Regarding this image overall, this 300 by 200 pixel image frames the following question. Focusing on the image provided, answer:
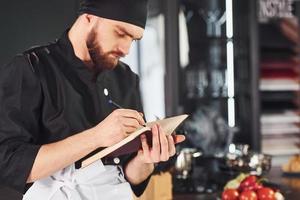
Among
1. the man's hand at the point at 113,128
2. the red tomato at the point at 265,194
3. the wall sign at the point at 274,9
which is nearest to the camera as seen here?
the man's hand at the point at 113,128

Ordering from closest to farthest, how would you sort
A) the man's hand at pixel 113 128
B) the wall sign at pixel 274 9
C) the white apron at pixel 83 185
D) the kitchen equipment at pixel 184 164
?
the man's hand at pixel 113 128 → the white apron at pixel 83 185 → the kitchen equipment at pixel 184 164 → the wall sign at pixel 274 9

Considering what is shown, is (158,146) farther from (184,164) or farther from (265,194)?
(184,164)

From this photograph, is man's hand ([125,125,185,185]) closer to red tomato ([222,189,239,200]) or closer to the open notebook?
the open notebook

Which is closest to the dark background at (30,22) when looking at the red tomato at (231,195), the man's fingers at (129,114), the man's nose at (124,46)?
the man's nose at (124,46)

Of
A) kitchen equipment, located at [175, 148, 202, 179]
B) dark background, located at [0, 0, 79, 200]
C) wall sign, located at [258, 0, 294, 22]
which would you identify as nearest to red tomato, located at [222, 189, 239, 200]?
kitchen equipment, located at [175, 148, 202, 179]

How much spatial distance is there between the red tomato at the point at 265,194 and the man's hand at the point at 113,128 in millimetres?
822

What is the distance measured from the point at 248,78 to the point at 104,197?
7.90ft

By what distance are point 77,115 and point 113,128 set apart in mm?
202

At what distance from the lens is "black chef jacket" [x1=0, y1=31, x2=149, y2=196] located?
132 centimetres

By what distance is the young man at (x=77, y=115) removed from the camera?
130 centimetres

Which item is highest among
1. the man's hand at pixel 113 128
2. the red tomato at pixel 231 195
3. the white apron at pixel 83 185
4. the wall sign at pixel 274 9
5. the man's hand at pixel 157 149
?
the wall sign at pixel 274 9

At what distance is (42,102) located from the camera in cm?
138

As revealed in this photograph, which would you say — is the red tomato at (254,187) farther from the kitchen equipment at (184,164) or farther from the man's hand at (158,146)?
the man's hand at (158,146)

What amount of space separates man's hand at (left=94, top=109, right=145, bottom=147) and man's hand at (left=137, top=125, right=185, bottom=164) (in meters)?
0.07
